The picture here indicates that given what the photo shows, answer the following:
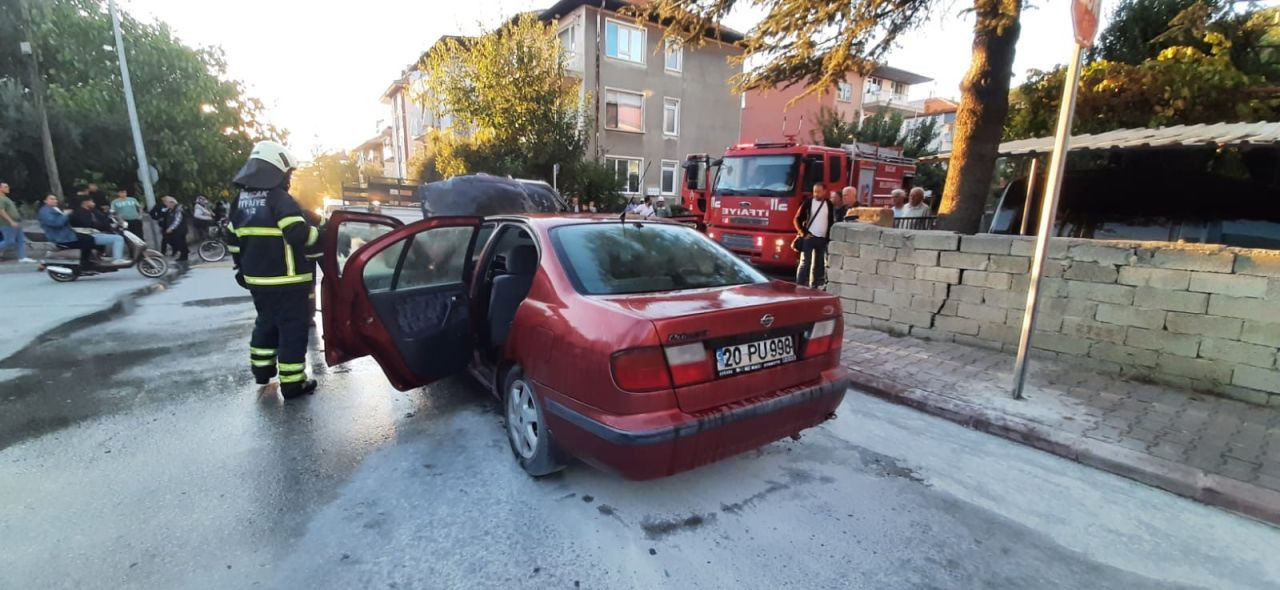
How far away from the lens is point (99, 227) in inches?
371

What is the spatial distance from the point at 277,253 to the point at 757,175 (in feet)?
25.9

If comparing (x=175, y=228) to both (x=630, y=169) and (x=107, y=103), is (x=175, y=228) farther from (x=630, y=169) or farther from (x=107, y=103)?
(x=630, y=169)

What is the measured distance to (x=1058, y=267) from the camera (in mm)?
4820

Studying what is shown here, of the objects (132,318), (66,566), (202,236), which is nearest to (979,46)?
(66,566)

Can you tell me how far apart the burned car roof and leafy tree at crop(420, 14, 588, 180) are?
34.1ft

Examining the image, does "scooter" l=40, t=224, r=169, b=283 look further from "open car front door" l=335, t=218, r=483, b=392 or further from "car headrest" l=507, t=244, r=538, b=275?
"car headrest" l=507, t=244, r=538, b=275

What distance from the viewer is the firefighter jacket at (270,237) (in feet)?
12.5

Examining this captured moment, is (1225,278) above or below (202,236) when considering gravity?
above

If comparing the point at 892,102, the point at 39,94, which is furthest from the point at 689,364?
the point at 892,102

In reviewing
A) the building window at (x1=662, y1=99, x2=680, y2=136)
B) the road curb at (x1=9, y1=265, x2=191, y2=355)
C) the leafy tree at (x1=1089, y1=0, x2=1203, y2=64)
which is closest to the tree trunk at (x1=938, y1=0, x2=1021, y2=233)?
the leafy tree at (x1=1089, y1=0, x2=1203, y2=64)

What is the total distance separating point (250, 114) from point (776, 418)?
74.7 ft

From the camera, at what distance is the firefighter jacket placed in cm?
380

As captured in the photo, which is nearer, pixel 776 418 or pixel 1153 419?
pixel 776 418

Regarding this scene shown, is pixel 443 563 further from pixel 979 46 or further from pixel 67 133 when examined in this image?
pixel 67 133
